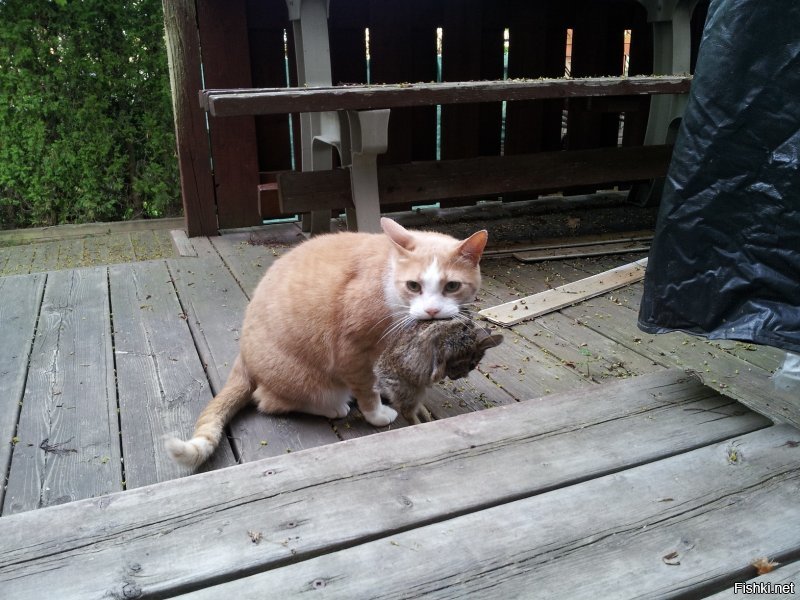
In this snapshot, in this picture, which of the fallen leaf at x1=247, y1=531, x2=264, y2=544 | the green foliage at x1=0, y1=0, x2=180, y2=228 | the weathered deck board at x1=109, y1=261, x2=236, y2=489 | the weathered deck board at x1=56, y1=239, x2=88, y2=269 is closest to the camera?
the fallen leaf at x1=247, y1=531, x2=264, y2=544

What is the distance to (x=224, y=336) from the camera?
286 cm

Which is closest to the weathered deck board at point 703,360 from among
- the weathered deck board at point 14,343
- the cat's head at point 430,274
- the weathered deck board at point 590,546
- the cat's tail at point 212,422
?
the weathered deck board at point 590,546

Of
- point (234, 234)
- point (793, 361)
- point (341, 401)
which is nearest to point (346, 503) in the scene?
point (341, 401)

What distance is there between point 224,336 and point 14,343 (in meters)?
0.90

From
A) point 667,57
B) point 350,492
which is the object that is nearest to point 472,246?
point 350,492

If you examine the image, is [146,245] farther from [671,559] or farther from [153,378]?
[671,559]

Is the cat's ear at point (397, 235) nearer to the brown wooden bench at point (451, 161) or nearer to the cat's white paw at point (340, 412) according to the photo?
the cat's white paw at point (340, 412)

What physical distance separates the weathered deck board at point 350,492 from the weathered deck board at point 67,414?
0.44 metres

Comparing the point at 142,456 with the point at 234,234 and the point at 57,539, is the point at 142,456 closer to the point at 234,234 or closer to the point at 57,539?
the point at 57,539

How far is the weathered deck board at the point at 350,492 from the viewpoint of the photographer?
49.1 inches

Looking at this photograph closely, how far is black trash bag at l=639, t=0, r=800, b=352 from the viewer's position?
171 centimetres

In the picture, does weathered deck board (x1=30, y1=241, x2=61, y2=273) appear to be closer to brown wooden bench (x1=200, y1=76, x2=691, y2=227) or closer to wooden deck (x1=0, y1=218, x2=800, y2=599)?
brown wooden bench (x1=200, y1=76, x2=691, y2=227)

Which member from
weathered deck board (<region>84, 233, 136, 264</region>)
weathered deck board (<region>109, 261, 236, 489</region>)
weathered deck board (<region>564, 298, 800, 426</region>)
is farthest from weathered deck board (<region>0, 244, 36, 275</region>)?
Result: weathered deck board (<region>564, 298, 800, 426</region>)

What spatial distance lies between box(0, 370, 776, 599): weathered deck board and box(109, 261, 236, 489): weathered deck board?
1.51 feet
